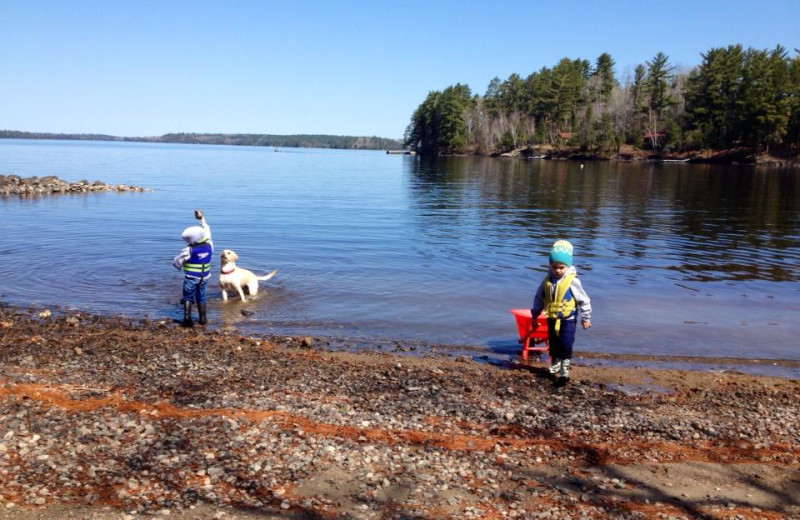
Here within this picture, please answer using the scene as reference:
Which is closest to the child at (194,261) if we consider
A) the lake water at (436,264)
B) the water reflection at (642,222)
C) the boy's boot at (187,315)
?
the boy's boot at (187,315)

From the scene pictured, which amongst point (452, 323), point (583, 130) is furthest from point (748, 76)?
point (452, 323)

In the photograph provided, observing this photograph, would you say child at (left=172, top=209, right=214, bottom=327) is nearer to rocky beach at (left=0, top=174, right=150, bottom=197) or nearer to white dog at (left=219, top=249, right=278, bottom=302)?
white dog at (left=219, top=249, right=278, bottom=302)

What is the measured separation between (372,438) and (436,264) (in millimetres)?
13830

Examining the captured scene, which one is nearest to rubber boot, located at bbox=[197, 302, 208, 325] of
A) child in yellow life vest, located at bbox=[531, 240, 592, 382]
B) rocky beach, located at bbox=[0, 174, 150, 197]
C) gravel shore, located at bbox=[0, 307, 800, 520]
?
gravel shore, located at bbox=[0, 307, 800, 520]

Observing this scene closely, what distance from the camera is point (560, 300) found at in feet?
32.6

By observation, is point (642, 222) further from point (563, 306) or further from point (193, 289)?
point (193, 289)

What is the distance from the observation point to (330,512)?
220 inches

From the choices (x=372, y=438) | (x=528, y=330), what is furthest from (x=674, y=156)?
(x=372, y=438)

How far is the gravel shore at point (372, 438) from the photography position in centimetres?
582

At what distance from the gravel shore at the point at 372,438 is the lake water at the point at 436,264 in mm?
2907

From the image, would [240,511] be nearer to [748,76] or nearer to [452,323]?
[452,323]

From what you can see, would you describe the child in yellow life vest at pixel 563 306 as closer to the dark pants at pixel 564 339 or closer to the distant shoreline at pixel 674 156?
the dark pants at pixel 564 339

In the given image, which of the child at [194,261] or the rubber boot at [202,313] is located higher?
the child at [194,261]

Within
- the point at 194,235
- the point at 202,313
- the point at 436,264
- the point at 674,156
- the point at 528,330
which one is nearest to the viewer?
the point at 528,330
